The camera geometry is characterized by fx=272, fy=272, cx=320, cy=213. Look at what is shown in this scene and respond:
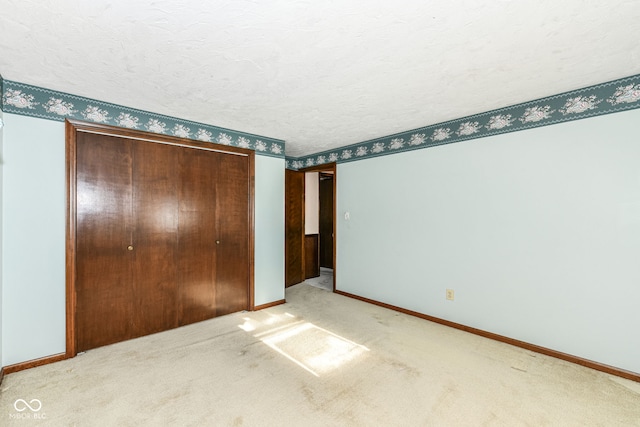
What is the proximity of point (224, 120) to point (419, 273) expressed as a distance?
2994 mm

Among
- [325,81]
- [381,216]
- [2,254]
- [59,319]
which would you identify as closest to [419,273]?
[381,216]

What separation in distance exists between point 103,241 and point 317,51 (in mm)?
2640

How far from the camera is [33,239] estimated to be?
232 cm

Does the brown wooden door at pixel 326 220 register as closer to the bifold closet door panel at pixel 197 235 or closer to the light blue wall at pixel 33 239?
the bifold closet door panel at pixel 197 235

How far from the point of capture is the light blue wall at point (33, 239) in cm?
222

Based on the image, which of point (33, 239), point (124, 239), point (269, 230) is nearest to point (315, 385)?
point (269, 230)

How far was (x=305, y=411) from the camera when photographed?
5.85 ft

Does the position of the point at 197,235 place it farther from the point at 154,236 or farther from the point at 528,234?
the point at 528,234

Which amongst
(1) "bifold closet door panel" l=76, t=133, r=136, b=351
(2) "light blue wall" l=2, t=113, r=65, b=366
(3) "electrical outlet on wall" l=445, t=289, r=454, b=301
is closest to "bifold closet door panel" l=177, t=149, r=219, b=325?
(1) "bifold closet door panel" l=76, t=133, r=136, b=351

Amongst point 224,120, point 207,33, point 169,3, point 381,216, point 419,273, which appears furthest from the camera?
point 381,216

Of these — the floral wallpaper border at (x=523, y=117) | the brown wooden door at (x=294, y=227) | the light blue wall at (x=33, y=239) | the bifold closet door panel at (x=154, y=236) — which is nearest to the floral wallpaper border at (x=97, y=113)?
the light blue wall at (x=33, y=239)

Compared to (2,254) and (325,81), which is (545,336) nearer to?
(325,81)

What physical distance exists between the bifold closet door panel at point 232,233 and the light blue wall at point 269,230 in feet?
0.51

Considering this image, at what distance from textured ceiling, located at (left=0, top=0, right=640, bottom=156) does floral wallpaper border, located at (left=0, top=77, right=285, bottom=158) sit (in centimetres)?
11
